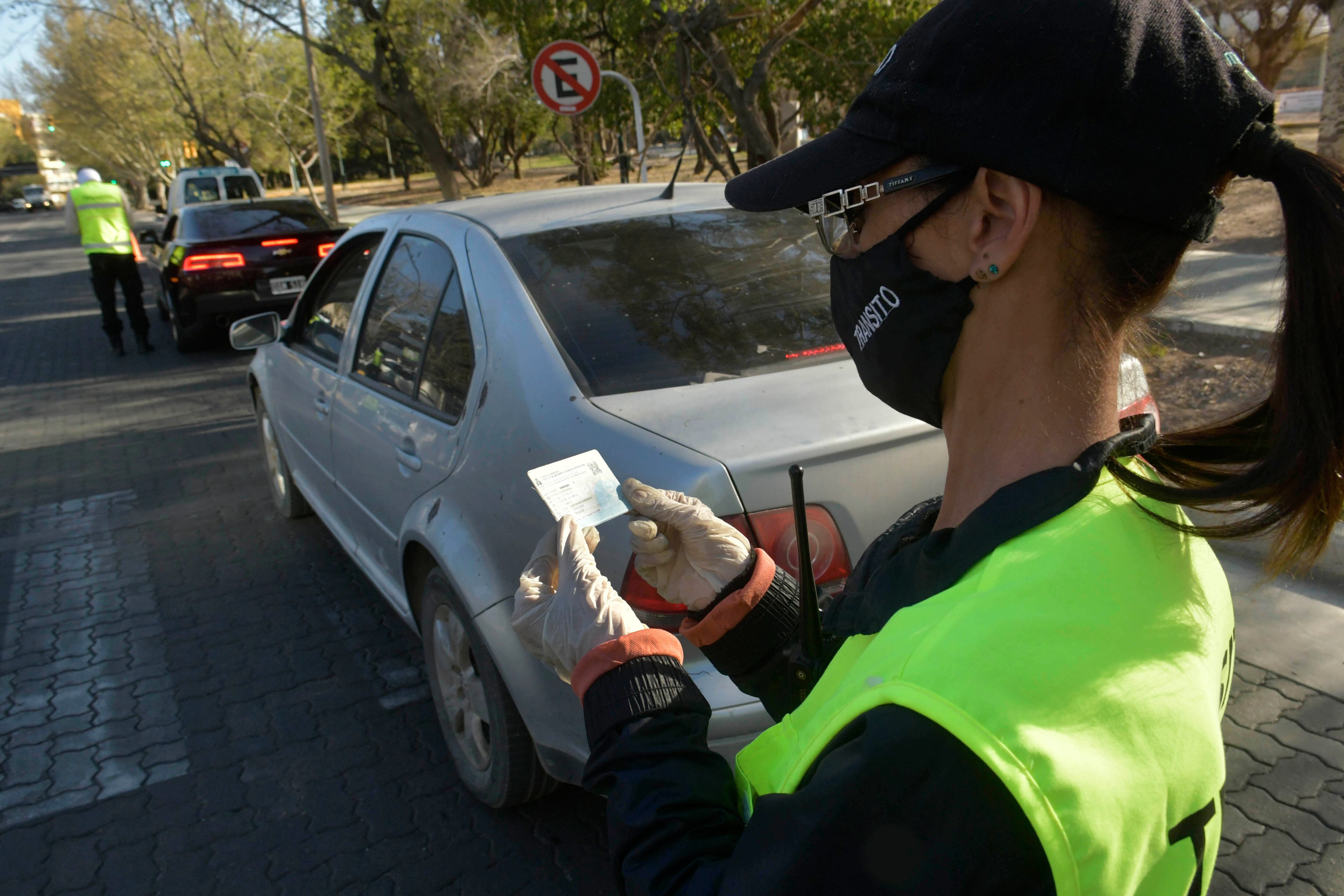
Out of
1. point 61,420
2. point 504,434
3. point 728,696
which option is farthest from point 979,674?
point 61,420

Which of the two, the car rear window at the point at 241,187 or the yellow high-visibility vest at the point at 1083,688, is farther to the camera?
the car rear window at the point at 241,187

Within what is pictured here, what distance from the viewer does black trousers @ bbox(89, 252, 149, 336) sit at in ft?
37.0

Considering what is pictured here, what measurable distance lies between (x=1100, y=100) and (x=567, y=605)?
990mm

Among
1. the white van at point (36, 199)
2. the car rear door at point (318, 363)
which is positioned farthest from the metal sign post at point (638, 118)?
the white van at point (36, 199)

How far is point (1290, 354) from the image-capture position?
3.25 feet

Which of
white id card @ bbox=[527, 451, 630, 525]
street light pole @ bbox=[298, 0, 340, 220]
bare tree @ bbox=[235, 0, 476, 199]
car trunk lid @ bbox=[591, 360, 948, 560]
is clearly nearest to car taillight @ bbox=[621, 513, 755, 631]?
car trunk lid @ bbox=[591, 360, 948, 560]

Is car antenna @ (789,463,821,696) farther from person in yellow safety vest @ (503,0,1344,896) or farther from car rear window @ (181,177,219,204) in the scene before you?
car rear window @ (181,177,219,204)

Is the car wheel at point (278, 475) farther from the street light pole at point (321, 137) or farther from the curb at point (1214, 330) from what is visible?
the street light pole at point (321, 137)

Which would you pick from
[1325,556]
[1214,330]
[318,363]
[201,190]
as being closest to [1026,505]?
[1325,556]

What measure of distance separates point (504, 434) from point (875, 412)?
3.24ft

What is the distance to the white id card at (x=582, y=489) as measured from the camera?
5.89ft

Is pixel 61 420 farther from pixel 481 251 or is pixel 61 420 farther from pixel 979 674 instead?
pixel 979 674

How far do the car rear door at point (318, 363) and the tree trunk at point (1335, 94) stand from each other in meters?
7.35

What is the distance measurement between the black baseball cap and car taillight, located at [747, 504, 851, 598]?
50.4 inches
